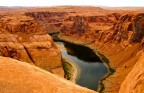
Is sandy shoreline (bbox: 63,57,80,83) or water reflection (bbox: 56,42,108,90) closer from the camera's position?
water reflection (bbox: 56,42,108,90)

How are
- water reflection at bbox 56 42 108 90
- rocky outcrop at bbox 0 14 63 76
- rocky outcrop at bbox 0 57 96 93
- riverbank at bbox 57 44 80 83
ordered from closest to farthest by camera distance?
rocky outcrop at bbox 0 57 96 93 < water reflection at bbox 56 42 108 90 < riverbank at bbox 57 44 80 83 < rocky outcrop at bbox 0 14 63 76

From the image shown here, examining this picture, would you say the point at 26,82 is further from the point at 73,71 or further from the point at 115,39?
the point at 115,39

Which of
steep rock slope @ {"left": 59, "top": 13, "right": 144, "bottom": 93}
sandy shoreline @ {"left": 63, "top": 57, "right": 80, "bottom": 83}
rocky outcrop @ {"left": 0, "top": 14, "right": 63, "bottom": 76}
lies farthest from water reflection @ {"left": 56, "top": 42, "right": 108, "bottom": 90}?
rocky outcrop @ {"left": 0, "top": 14, "right": 63, "bottom": 76}

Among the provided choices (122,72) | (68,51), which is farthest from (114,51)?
(122,72)

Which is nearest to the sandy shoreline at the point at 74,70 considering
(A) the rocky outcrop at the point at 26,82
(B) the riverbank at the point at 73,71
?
(B) the riverbank at the point at 73,71

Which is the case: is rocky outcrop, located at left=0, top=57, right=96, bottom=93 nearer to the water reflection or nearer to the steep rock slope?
the steep rock slope

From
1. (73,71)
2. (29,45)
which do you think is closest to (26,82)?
(73,71)

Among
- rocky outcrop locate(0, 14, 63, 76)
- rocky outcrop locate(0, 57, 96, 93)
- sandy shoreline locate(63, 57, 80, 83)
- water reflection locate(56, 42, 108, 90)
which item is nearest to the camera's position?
rocky outcrop locate(0, 57, 96, 93)

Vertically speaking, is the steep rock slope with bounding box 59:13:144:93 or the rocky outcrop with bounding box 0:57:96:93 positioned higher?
the rocky outcrop with bounding box 0:57:96:93
